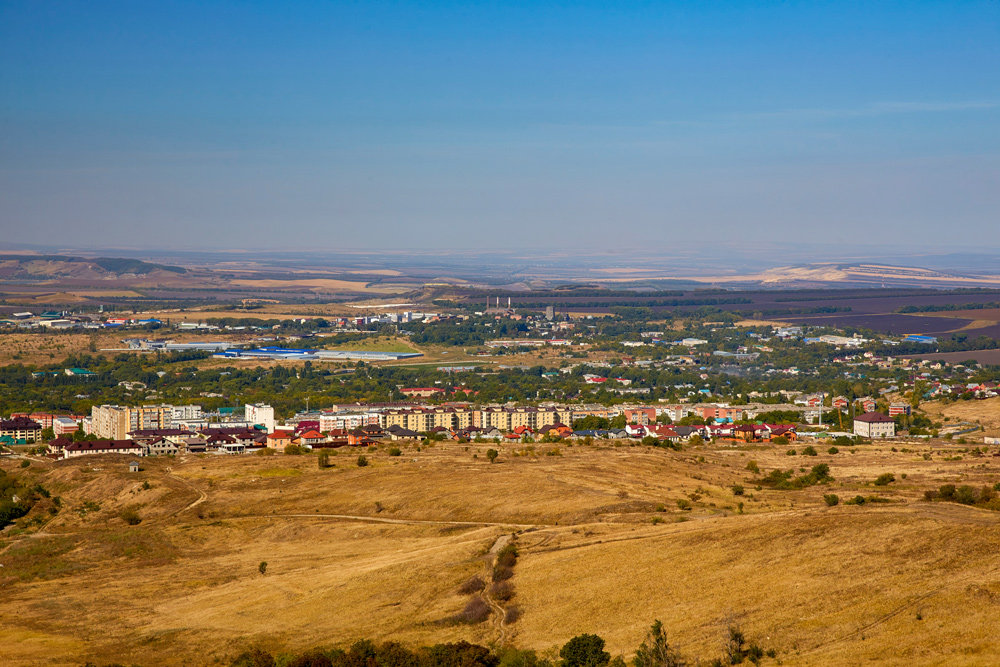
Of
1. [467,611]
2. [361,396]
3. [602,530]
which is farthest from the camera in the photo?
[361,396]

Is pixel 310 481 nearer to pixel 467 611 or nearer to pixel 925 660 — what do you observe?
pixel 467 611

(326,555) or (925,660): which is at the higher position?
(925,660)

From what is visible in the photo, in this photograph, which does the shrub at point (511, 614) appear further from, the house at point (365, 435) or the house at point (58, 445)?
the house at point (58, 445)

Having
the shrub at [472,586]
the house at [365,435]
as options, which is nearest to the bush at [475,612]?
the shrub at [472,586]

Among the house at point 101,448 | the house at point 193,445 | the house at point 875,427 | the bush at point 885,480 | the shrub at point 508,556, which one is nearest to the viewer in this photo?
the shrub at point 508,556

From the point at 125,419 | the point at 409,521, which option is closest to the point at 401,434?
the point at 125,419

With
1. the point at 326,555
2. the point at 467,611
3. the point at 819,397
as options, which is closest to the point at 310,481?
the point at 326,555
